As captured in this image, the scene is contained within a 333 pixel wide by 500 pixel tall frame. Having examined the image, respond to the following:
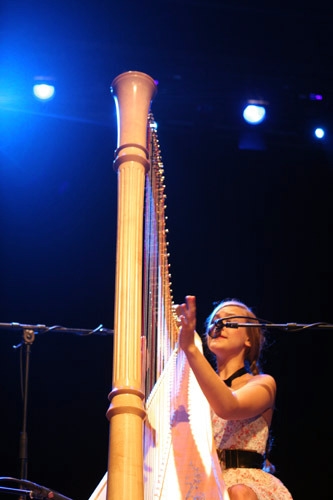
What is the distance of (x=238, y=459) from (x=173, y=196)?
300cm

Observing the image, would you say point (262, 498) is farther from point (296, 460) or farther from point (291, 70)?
point (291, 70)

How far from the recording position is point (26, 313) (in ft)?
15.9

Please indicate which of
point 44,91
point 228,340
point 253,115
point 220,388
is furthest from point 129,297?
point 253,115

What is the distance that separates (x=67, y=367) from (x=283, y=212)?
186 cm

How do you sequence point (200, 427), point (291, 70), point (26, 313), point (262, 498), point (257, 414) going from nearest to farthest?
1. point (262, 498)
2. point (200, 427)
3. point (257, 414)
4. point (291, 70)
5. point (26, 313)

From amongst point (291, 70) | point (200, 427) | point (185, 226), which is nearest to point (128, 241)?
point (200, 427)

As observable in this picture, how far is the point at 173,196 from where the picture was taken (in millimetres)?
5090

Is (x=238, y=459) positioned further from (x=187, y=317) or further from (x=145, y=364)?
(x=145, y=364)

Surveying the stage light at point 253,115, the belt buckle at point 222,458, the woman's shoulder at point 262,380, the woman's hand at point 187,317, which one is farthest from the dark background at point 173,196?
the woman's hand at point 187,317

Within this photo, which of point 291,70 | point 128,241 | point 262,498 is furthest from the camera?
point 291,70

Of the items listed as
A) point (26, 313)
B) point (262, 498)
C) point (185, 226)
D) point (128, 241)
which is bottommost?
point (262, 498)

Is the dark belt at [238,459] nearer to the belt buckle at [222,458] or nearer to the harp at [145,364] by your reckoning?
the belt buckle at [222,458]

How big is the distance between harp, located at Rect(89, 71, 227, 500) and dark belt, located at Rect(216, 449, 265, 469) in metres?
0.15

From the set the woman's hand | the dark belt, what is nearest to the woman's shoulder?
the dark belt
